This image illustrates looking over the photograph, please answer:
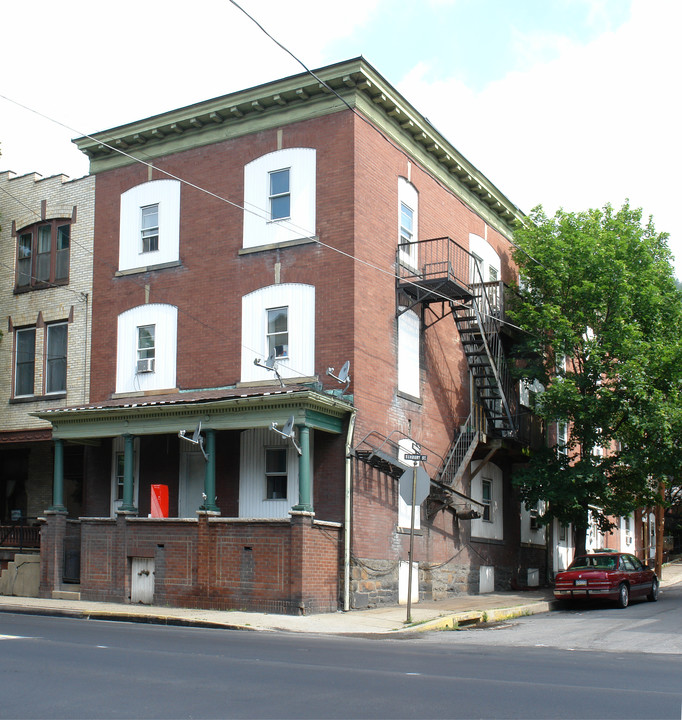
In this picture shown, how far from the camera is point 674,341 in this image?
24.7 meters

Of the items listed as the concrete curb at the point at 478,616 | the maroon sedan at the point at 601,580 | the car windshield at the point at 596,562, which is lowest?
the concrete curb at the point at 478,616

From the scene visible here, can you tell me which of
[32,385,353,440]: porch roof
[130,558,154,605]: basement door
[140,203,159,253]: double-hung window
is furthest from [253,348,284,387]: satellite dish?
[140,203,159,253]: double-hung window

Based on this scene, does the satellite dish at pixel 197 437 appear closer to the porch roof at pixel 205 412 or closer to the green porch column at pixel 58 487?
the porch roof at pixel 205 412

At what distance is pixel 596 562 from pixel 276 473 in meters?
8.56

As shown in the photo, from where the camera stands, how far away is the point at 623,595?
73.4ft

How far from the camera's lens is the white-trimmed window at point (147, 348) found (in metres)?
23.6

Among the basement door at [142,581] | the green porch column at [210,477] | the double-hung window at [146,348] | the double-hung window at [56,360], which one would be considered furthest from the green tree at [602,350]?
the double-hung window at [56,360]

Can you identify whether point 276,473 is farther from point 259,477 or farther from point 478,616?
point 478,616

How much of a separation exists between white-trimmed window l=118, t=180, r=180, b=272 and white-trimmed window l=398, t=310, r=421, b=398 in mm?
6277

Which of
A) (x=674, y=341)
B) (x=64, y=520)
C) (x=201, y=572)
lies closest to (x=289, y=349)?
(x=201, y=572)

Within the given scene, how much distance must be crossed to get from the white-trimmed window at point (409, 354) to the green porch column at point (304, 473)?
13.6 ft

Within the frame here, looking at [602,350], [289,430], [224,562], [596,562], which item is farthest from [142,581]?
[602,350]

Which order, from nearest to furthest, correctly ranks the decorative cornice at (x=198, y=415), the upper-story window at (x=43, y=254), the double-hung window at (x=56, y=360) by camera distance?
the decorative cornice at (x=198, y=415) → the double-hung window at (x=56, y=360) → the upper-story window at (x=43, y=254)

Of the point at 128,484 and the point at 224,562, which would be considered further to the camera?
the point at 128,484
